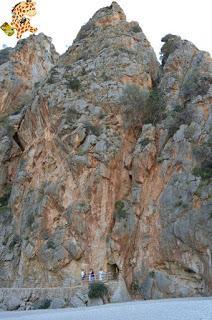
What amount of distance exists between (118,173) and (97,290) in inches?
448

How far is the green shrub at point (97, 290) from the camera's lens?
3228 cm

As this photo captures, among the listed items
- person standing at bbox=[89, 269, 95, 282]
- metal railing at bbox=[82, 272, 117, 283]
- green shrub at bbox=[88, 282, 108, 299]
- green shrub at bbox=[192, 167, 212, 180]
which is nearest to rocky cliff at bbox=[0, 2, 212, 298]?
green shrub at bbox=[192, 167, 212, 180]

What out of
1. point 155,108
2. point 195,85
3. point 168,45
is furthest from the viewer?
point 168,45

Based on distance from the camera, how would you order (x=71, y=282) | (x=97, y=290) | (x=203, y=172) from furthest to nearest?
(x=71, y=282) < (x=203, y=172) < (x=97, y=290)

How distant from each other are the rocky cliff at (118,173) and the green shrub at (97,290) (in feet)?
9.20

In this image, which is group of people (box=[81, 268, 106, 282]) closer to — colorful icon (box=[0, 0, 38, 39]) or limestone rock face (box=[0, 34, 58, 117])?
colorful icon (box=[0, 0, 38, 39])

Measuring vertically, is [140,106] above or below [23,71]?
below

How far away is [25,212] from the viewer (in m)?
43.2

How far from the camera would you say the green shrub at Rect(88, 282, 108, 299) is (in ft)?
106

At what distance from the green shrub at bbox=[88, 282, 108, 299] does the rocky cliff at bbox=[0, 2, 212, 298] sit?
9.20 feet

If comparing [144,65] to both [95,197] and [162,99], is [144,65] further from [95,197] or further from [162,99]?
[95,197]

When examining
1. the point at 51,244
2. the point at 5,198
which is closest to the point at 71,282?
the point at 51,244

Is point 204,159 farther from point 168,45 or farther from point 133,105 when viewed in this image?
point 168,45

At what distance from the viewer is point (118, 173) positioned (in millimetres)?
40625
